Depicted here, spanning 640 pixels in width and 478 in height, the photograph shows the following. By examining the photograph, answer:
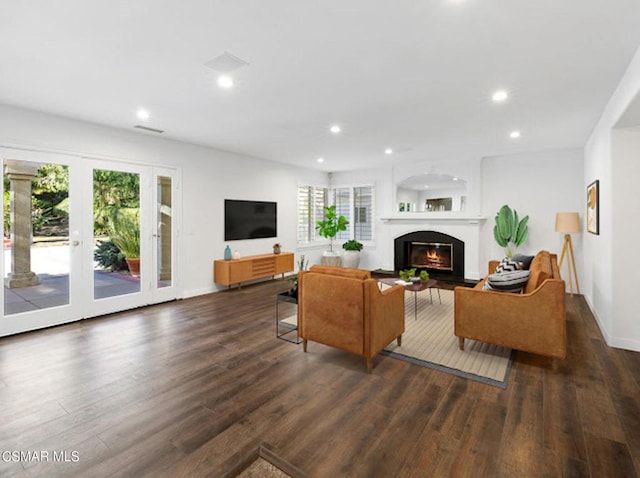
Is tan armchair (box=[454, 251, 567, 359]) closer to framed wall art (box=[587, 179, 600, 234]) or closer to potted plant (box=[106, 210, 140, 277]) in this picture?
framed wall art (box=[587, 179, 600, 234])

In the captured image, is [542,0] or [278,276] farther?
[278,276]

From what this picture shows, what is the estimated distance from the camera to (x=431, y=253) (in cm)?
766

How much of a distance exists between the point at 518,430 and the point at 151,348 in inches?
132

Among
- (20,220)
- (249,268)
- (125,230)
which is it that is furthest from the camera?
(249,268)

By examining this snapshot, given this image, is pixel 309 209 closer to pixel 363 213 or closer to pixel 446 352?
pixel 363 213

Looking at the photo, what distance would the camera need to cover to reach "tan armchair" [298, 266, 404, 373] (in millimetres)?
2875

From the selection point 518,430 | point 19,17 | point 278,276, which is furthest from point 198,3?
point 278,276

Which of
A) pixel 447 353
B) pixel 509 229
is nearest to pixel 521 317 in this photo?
pixel 447 353

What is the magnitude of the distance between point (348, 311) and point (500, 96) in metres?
2.72

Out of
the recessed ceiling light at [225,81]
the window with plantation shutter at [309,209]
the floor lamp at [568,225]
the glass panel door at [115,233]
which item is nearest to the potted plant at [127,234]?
the glass panel door at [115,233]

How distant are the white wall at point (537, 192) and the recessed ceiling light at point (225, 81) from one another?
556 centimetres

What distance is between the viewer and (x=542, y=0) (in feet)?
6.42

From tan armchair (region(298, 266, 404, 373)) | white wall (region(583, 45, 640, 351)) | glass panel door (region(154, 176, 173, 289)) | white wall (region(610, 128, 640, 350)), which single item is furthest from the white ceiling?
tan armchair (region(298, 266, 404, 373))

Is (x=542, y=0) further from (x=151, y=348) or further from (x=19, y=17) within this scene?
(x=151, y=348)
